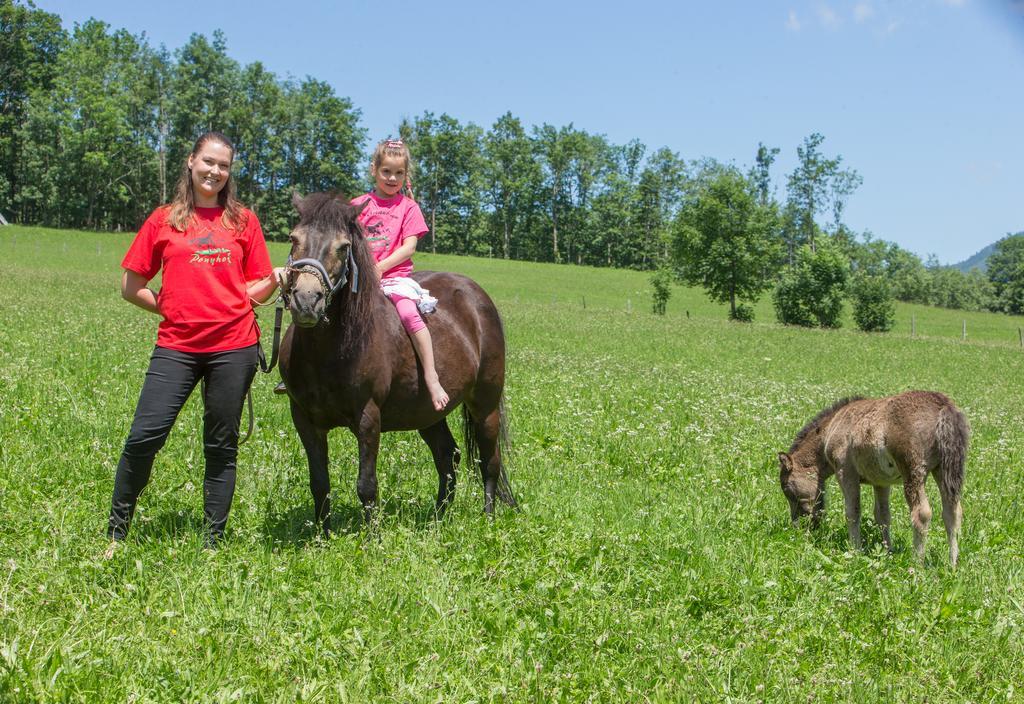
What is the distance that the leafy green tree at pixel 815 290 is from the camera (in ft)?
174

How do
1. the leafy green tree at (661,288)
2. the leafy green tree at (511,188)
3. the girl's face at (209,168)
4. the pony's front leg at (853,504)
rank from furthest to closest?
the leafy green tree at (511,188) < the leafy green tree at (661,288) < the pony's front leg at (853,504) < the girl's face at (209,168)

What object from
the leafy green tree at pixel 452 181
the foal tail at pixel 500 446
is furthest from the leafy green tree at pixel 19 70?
the foal tail at pixel 500 446

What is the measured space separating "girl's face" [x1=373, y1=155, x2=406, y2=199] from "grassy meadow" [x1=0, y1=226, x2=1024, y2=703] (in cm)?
269

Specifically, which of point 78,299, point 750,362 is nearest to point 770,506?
point 750,362

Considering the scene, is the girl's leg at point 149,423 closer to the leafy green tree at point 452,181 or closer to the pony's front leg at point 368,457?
the pony's front leg at point 368,457

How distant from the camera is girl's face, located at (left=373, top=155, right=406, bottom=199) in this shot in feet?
19.6

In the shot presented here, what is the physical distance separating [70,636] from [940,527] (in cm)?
687

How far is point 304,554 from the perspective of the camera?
5.16 meters

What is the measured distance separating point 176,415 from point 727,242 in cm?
5610

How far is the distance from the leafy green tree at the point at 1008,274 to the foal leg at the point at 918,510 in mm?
100905

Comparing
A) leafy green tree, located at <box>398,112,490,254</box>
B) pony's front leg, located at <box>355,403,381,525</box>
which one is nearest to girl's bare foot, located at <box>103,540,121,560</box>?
pony's front leg, located at <box>355,403,381,525</box>

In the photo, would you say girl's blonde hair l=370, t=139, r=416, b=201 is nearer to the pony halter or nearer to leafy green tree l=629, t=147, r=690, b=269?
the pony halter

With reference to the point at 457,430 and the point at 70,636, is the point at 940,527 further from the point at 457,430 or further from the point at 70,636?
the point at 70,636

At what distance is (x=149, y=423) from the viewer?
4.86m
